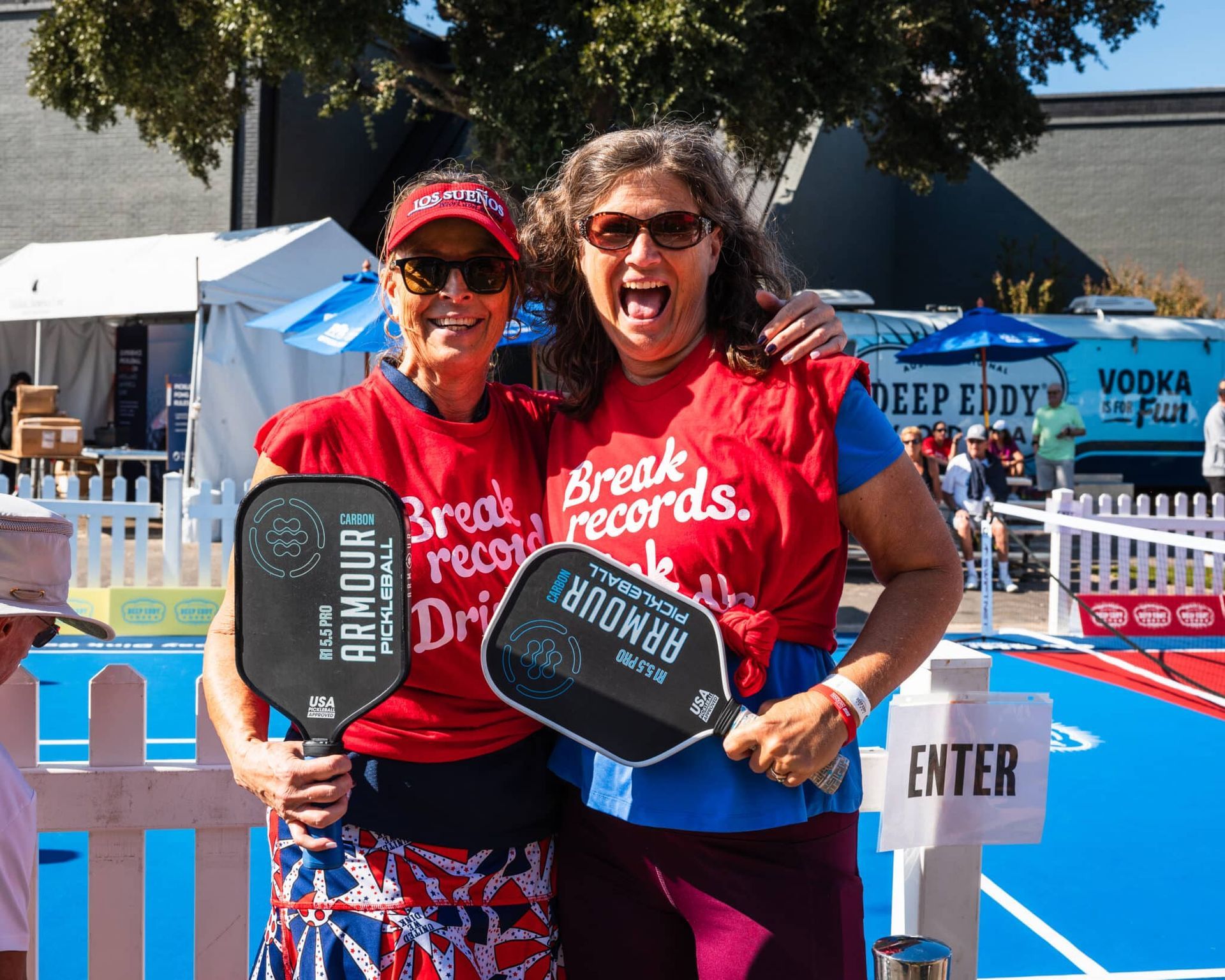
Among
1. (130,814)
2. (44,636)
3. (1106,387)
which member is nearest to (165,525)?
(130,814)

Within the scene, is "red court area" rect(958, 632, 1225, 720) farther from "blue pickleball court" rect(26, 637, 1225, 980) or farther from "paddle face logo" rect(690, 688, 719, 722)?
"paddle face logo" rect(690, 688, 719, 722)

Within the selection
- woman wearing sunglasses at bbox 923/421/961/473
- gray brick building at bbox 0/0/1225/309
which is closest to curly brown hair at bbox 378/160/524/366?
woman wearing sunglasses at bbox 923/421/961/473

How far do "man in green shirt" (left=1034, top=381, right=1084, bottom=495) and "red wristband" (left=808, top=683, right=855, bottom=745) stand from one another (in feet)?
46.3

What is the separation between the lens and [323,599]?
5.12ft

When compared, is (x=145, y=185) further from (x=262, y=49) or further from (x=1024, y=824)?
(x=1024, y=824)

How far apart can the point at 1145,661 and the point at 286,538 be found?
27.7 feet

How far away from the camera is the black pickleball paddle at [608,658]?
1.63 m

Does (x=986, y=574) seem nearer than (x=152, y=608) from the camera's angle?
No

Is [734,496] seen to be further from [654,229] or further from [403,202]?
[403,202]

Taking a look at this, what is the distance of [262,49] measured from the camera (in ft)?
41.6

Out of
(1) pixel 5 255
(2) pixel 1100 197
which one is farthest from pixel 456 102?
(2) pixel 1100 197

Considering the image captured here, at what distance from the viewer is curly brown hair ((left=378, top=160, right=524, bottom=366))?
194 cm

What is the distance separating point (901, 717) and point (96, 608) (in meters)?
7.92

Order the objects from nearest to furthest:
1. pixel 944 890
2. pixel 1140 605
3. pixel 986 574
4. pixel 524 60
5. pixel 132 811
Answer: pixel 944 890 → pixel 132 811 → pixel 986 574 → pixel 1140 605 → pixel 524 60
